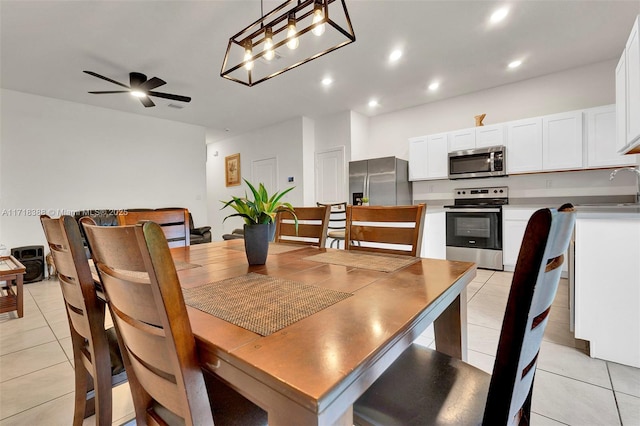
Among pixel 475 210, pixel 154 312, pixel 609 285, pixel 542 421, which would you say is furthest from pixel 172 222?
pixel 475 210

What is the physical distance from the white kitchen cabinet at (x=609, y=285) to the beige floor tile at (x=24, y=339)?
375 cm

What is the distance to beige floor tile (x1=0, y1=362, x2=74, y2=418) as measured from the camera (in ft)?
4.80

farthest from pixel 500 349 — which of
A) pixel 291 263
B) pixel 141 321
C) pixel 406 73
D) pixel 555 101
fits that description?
pixel 555 101

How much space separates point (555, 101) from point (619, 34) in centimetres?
101

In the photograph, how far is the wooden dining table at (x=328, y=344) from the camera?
1.42 ft

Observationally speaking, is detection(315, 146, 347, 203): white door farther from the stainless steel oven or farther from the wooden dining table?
the wooden dining table

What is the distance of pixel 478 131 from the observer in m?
4.27

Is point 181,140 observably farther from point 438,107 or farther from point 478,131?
point 478,131

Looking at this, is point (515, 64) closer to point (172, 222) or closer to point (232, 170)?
point (172, 222)

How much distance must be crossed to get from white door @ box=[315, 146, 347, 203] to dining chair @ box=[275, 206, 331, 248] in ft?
11.7

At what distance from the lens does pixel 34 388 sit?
159 cm

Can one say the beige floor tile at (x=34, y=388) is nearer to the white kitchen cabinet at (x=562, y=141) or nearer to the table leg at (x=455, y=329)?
the table leg at (x=455, y=329)

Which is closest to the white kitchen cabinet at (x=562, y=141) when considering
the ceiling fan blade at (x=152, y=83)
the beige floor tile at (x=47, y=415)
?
the ceiling fan blade at (x=152, y=83)

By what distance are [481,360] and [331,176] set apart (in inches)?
172
